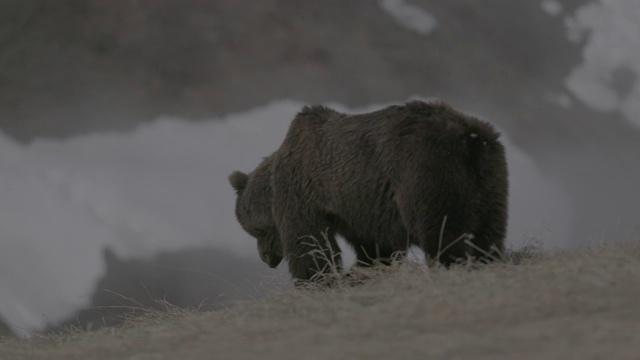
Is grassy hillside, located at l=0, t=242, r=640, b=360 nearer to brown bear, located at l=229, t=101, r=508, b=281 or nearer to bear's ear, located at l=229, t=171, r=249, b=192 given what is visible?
brown bear, located at l=229, t=101, r=508, b=281

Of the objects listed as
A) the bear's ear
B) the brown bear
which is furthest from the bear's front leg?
the bear's ear

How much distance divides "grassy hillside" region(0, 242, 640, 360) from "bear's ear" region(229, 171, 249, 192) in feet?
14.0

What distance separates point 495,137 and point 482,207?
613mm

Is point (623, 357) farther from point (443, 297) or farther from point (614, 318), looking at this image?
point (443, 297)

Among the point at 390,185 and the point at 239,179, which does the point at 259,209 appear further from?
the point at 390,185

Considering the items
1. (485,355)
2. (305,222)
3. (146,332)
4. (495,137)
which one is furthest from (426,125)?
(485,355)

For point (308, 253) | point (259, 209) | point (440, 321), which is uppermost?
point (259, 209)

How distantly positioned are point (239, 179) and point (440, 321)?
668cm

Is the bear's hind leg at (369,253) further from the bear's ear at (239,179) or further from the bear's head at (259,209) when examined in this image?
the bear's ear at (239,179)

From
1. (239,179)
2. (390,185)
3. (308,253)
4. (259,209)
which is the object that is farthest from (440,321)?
(239,179)

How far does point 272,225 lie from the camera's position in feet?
37.7

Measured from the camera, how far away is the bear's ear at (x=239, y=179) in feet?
39.9

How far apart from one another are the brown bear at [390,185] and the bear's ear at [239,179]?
1.46m

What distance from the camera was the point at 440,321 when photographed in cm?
577
